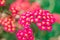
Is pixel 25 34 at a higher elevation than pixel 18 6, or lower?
lower

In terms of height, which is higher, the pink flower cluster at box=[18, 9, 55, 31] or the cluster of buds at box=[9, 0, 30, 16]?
the cluster of buds at box=[9, 0, 30, 16]

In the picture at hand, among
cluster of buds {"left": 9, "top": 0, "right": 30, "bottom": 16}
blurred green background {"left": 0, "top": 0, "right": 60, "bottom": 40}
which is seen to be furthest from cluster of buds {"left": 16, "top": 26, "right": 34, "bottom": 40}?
cluster of buds {"left": 9, "top": 0, "right": 30, "bottom": 16}

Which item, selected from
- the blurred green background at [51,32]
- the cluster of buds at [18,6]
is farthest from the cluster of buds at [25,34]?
the cluster of buds at [18,6]

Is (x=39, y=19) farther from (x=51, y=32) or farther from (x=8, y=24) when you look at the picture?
(x=8, y=24)

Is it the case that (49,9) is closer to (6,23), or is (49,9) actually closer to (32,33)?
(32,33)

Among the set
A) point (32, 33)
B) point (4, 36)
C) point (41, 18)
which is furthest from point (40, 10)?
point (4, 36)

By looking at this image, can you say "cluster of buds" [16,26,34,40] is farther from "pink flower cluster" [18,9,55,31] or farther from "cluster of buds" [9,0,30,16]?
"cluster of buds" [9,0,30,16]

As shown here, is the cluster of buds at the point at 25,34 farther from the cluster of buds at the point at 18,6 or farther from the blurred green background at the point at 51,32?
the cluster of buds at the point at 18,6

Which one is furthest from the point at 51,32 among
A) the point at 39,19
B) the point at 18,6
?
the point at 18,6
